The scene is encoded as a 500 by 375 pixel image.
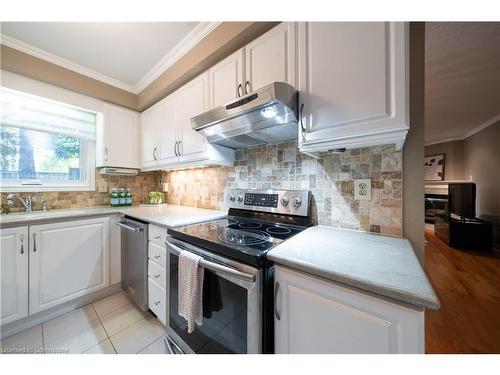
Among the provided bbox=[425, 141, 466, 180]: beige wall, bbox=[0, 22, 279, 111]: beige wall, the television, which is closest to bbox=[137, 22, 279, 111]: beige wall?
bbox=[0, 22, 279, 111]: beige wall

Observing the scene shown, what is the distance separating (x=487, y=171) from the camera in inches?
148

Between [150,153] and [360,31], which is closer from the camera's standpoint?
[360,31]

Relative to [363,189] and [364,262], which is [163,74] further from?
[364,262]

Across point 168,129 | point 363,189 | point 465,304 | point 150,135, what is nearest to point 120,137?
point 150,135

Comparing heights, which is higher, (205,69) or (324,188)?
(205,69)

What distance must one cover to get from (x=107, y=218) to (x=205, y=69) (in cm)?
166

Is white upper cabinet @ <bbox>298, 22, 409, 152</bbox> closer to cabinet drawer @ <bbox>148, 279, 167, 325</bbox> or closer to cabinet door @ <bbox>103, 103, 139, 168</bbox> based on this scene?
Result: cabinet drawer @ <bbox>148, 279, 167, 325</bbox>

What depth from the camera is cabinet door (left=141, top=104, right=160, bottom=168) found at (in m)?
2.06

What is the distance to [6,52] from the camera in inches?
58.7

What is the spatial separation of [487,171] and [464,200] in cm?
80

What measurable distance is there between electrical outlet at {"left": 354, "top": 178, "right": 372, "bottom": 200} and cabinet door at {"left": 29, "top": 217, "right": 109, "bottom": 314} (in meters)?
2.15

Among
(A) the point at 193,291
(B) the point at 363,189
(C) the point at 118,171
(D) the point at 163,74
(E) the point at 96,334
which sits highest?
(D) the point at 163,74
